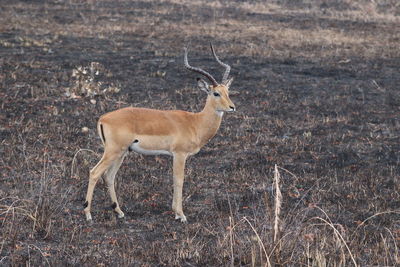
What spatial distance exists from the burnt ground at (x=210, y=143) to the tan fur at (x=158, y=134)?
53 centimetres

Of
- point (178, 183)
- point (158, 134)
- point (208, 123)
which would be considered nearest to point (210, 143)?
→ point (208, 123)

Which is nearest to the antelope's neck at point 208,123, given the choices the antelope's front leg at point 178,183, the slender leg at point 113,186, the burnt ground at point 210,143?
the antelope's front leg at point 178,183

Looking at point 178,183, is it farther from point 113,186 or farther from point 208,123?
point 208,123

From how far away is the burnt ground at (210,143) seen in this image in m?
7.25

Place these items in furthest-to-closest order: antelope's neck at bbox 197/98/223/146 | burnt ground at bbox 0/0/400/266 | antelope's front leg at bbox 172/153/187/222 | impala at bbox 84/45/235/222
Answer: antelope's neck at bbox 197/98/223/146 < antelope's front leg at bbox 172/153/187/222 < impala at bbox 84/45/235/222 < burnt ground at bbox 0/0/400/266

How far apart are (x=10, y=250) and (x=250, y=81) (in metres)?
12.6

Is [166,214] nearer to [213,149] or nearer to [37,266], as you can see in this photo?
[37,266]

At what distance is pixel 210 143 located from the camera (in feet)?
42.4

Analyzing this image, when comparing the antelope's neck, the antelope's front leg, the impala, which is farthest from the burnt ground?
the antelope's neck

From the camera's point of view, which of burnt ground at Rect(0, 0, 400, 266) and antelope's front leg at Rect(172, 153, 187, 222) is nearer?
burnt ground at Rect(0, 0, 400, 266)

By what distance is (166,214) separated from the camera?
29.6 feet

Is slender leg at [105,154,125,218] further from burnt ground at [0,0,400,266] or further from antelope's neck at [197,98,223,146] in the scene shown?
antelope's neck at [197,98,223,146]

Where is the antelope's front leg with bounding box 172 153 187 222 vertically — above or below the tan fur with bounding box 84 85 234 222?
below

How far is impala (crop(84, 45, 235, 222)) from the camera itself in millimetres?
8492
